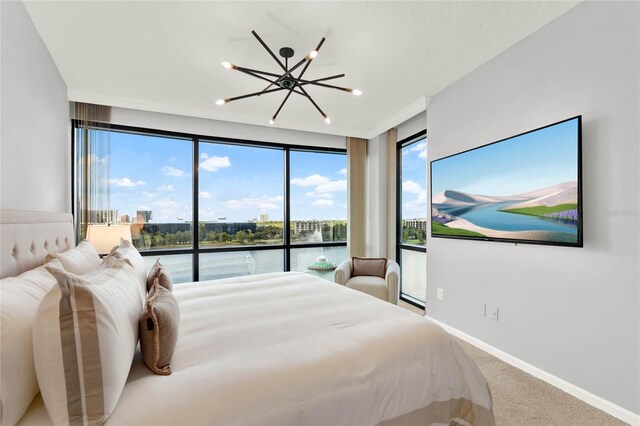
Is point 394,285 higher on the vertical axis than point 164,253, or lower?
lower

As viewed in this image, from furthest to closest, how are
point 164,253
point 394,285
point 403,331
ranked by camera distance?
1. point 164,253
2. point 394,285
3. point 403,331

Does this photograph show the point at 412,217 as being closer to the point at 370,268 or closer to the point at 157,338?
the point at 370,268

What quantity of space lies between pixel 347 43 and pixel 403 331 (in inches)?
87.3

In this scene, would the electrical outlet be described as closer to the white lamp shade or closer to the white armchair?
the white armchair

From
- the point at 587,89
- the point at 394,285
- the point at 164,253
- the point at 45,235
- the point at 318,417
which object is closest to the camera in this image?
the point at 318,417

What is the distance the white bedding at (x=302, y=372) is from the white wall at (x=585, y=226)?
1050 mm

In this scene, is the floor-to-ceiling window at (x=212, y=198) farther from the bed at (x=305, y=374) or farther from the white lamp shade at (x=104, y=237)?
the bed at (x=305, y=374)

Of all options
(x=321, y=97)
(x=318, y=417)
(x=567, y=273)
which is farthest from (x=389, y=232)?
(x=318, y=417)

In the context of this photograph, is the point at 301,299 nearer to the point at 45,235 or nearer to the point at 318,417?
the point at 318,417

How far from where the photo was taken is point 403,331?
156 cm

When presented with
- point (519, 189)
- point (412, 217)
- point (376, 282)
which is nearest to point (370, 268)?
point (376, 282)

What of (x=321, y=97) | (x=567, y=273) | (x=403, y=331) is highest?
(x=321, y=97)

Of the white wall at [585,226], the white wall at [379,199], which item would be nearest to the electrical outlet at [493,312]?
the white wall at [585,226]

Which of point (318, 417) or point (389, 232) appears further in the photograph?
point (389, 232)
